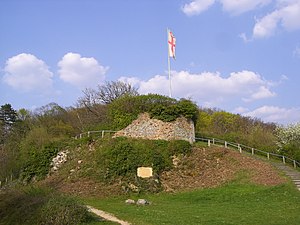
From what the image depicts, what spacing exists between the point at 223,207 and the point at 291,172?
10958 millimetres

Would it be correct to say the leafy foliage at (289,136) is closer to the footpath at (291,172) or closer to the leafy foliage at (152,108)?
the footpath at (291,172)

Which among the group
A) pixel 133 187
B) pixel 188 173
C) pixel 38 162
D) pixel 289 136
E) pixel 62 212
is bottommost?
pixel 133 187

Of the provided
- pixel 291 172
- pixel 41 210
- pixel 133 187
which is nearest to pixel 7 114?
pixel 133 187

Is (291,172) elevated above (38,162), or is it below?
below

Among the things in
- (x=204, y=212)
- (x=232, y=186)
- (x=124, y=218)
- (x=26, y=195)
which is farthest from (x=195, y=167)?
(x=26, y=195)

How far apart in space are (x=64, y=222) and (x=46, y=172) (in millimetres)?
19662

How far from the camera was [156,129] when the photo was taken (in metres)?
31.7

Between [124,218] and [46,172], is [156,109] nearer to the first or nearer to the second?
[46,172]

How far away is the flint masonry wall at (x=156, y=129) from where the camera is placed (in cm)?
3161

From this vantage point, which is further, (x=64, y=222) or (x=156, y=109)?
(x=156, y=109)

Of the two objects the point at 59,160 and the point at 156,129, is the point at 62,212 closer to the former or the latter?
the point at 156,129

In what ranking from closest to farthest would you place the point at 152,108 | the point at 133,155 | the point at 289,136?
the point at 133,155 → the point at 152,108 → the point at 289,136

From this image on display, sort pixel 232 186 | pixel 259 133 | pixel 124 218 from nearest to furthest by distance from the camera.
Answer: pixel 124 218 → pixel 232 186 → pixel 259 133

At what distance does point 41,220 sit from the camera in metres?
13.2
